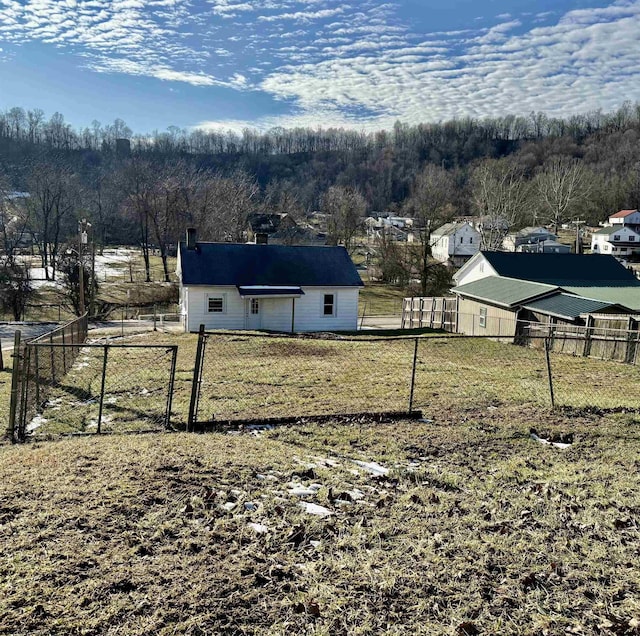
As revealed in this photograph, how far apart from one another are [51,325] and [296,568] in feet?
94.1

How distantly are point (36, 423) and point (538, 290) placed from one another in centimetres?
2298

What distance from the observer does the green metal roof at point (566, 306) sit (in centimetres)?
2194

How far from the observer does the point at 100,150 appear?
141 metres

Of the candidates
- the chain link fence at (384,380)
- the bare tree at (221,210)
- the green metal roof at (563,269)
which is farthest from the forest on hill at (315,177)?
the chain link fence at (384,380)

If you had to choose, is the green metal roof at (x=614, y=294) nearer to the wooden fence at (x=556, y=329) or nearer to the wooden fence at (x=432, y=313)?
the wooden fence at (x=556, y=329)

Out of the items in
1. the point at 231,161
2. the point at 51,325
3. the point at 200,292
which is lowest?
the point at 51,325

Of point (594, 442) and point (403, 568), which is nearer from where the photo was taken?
point (403, 568)

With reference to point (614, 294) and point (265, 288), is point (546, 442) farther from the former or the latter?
point (614, 294)

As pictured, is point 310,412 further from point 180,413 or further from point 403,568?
point 403,568

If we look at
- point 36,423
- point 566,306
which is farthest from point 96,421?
point 566,306

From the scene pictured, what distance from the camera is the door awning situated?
26828 mm

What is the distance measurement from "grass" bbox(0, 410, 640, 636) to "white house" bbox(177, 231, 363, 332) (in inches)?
798

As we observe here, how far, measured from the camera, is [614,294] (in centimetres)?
2581

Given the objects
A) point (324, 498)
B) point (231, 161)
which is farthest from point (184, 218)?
point (231, 161)
